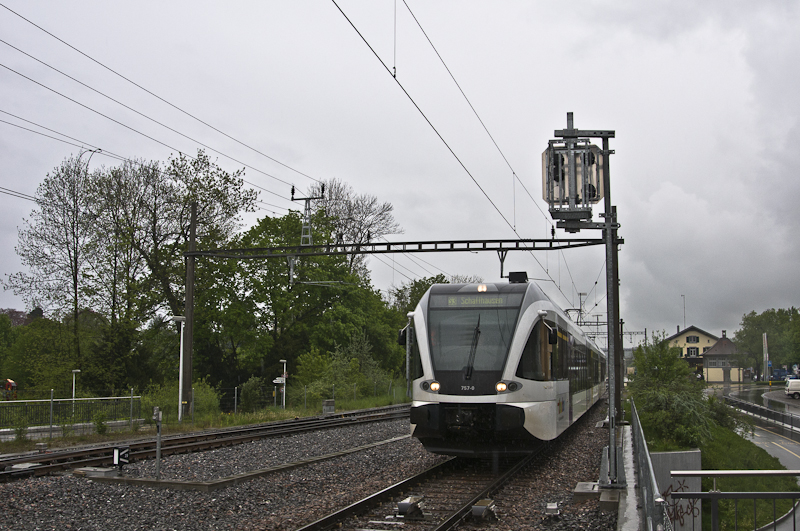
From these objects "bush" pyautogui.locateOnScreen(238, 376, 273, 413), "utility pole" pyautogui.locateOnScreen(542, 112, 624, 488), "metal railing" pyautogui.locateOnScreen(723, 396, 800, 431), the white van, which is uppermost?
"utility pole" pyautogui.locateOnScreen(542, 112, 624, 488)

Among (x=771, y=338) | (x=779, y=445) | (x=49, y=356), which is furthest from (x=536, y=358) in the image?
(x=771, y=338)

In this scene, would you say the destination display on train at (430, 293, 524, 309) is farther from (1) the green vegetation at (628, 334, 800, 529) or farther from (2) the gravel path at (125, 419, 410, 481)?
(1) the green vegetation at (628, 334, 800, 529)

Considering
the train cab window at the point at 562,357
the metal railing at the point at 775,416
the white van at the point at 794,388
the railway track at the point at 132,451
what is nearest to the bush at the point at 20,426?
the railway track at the point at 132,451

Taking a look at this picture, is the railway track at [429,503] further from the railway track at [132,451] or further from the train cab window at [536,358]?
the railway track at [132,451]

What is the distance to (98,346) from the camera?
3077 centimetres

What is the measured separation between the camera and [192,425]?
23312 millimetres

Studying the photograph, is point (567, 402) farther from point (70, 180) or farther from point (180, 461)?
point (70, 180)

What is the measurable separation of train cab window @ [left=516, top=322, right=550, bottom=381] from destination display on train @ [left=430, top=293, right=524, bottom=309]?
0.62 m

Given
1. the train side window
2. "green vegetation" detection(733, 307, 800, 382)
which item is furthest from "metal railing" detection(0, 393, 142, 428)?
"green vegetation" detection(733, 307, 800, 382)

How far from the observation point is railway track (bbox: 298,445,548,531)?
838 cm

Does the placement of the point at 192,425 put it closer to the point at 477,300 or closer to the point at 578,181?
the point at 477,300

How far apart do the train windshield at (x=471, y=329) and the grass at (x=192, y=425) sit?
11.4 m

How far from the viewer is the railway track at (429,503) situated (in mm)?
8375

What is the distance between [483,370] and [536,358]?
1.01 meters
